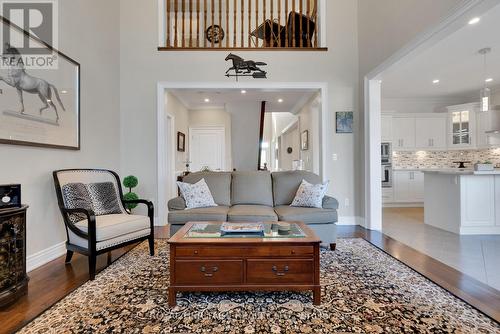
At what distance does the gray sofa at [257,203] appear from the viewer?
306 centimetres

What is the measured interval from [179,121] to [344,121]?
3934mm

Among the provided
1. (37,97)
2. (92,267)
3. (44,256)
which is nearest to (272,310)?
(92,267)

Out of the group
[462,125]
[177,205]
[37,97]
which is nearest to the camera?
[37,97]

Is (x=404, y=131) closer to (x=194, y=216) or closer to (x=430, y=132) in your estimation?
(x=430, y=132)

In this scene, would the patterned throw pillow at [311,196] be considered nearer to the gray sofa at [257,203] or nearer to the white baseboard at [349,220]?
the gray sofa at [257,203]

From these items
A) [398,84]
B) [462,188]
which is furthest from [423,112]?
[462,188]

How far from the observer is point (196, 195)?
3.42 meters

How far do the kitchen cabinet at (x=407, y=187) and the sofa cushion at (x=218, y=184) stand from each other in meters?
4.88

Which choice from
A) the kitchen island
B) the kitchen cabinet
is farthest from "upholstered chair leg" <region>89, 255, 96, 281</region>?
the kitchen cabinet

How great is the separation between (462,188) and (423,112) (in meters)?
4.02

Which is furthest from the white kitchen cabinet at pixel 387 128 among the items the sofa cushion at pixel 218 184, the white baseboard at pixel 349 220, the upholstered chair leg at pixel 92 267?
the upholstered chair leg at pixel 92 267

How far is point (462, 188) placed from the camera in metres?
3.85

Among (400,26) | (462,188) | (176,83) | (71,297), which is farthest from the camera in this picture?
(176,83)

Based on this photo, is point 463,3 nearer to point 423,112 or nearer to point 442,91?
point 442,91
